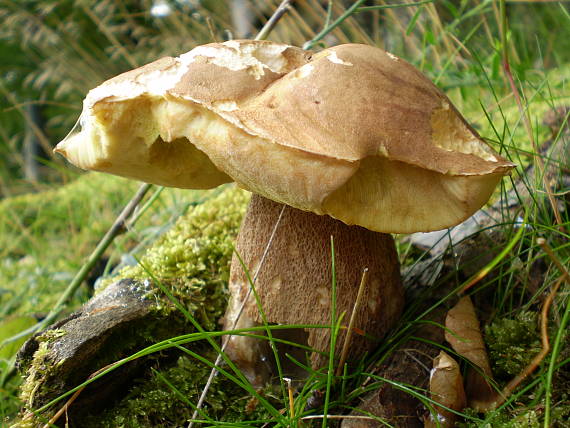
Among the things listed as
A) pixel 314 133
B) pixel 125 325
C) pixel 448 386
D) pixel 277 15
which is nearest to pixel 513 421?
pixel 448 386

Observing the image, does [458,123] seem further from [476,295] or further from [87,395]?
[87,395]

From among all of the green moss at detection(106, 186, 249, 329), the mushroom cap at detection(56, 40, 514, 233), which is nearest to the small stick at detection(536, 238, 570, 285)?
the mushroom cap at detection(56, 40, 514, 233)

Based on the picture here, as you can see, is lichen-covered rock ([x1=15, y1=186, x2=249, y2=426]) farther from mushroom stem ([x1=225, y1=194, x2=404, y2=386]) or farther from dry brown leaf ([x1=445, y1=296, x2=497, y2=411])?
dry brown leaf ([x1=445, y1=296, x2=497, y2=411])

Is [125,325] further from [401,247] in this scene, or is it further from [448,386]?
[401,247]

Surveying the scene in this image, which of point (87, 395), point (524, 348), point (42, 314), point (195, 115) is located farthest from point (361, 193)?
point (42, 314)

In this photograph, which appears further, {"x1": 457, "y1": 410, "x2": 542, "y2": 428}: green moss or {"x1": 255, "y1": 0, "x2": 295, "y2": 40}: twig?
{"x1": 255, "y1": 0, "x2": 295, "y2": 40}: twig

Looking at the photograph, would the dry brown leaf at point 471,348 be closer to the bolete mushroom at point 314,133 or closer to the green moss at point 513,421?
the green moss at point 513,421

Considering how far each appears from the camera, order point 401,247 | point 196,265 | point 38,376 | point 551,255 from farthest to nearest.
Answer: point 401,247, point 196,265, point 38,376, point 551,255
